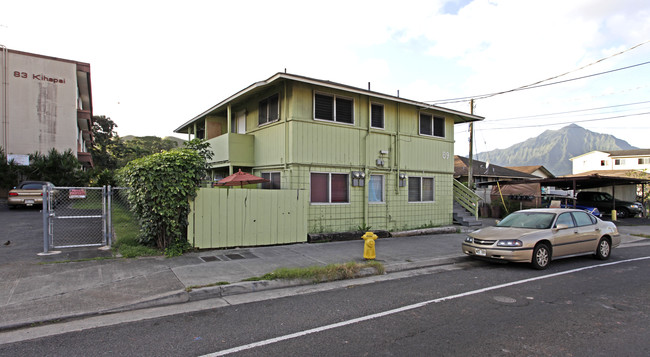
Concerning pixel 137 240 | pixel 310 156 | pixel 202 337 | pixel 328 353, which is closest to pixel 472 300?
pixel 328 353

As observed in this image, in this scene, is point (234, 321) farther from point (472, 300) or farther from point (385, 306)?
point (472, 300)

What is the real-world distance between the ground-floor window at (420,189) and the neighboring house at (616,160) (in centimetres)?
5833

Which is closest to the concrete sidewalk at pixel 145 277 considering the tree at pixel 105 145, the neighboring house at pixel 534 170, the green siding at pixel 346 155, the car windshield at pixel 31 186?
the green siding at pixel 346 155

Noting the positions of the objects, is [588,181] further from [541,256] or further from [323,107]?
[323,107]

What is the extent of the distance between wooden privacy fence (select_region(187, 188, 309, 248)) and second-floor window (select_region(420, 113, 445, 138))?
642 cm

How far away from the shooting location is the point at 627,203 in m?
24.0

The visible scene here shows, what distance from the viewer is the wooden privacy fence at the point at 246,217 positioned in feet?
29.7

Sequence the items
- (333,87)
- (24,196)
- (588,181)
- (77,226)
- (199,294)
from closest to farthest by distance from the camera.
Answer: (199,294), (333,87), (77,226), (24,196), (588,181)

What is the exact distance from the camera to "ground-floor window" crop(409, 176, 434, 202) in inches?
553

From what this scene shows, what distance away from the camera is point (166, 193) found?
8414 millimetres

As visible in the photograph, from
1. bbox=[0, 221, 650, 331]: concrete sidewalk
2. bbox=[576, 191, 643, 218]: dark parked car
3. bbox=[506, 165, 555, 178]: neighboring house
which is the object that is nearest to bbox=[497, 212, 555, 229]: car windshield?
bbox=[0, 221, 650, 331]: concrete sidewalk

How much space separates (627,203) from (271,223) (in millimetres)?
25712

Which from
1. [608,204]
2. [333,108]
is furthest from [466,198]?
[608,204]

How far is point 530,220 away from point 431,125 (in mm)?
6513
